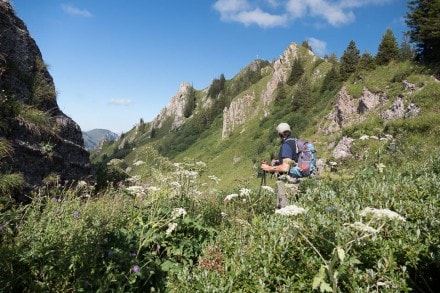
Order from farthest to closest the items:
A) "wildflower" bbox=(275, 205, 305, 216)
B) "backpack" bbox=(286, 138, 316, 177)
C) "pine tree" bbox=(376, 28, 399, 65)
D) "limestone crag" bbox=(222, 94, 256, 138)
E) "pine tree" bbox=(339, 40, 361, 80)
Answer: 1. "limestone crag" bbox=(222, 94, 256, 138)
2. "pine tree" bbox=(339, 40, 361, 80)
3. "pine tree" bbox=(376, 28, 399, 65)
4. "backpack" bbox=(286, 138, 316, 177)
5. "wildflower" bbox=(275, 205, 305, 216)

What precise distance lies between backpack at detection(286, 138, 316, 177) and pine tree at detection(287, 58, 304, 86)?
94092 millimetres

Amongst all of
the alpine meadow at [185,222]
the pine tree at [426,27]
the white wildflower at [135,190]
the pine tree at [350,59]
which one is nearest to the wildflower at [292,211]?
the alpine meadow at [185,222]

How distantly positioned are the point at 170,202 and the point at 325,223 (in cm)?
320

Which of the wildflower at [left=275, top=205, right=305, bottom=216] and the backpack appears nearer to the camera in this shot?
the wildflower at [left=275, top=205, right=305, bottom=216]

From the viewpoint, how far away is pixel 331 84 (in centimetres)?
7550

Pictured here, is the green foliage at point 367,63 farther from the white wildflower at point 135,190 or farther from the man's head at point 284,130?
the white wildflower at point 135,190

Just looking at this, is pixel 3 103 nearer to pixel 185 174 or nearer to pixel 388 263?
pixel 185 174

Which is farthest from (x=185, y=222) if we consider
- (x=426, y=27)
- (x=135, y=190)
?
(x=426, y=27)

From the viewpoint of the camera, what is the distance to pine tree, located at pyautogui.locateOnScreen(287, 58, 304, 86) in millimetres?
96812

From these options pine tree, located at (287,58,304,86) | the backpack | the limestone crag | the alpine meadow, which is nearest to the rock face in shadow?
the alpine meadow

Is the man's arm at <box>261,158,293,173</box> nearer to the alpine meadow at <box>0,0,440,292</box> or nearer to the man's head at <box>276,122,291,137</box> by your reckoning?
the alpine meadow at <box>0,0,440,292</box>

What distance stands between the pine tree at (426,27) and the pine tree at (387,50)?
2.73 metres

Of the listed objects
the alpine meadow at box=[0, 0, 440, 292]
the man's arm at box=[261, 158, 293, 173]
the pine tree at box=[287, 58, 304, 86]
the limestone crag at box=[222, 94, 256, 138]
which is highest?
the pine tree at box=[287, 58, 304, 86]

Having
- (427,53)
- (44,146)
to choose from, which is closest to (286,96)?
(427,53)
